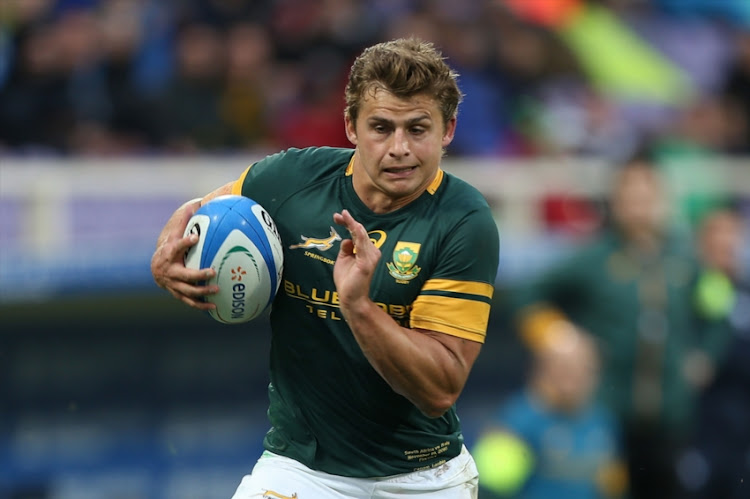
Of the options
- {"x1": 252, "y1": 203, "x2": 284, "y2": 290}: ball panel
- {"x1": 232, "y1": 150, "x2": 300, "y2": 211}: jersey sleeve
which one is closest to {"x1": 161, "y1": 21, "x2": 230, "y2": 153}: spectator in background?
{"x1": 232, "y1": 150, "x2": 300, "y2": 211}: jersey sleeve

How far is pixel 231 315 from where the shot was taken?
187 inches

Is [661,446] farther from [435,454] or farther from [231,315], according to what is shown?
[231,315]

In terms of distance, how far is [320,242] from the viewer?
481 cm

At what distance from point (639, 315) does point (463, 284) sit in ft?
14.3

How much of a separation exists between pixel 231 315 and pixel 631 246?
4651mm

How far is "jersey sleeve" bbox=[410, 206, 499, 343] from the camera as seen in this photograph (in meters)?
4.55

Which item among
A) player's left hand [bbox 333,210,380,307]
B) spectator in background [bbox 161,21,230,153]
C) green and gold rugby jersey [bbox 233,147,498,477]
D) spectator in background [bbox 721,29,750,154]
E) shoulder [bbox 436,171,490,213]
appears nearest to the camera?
player's left hand [bbox 333,210,380,307]

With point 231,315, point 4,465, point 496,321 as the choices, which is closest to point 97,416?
point 4,465

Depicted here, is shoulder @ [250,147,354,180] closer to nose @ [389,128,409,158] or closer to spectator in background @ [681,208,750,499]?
nose @ [389,128,409,158]

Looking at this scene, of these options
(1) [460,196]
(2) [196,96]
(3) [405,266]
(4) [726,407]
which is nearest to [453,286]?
(3) [405,266]

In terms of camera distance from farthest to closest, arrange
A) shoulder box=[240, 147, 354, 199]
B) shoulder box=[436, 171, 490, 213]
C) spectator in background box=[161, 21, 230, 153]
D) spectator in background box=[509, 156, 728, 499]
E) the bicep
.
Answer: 1. spectator in background box=[161, 21, 230, 153]
2. spectator in background box=[509, 156, 728, 499]
3. shoulder box=[240, 147, 354, 199]
4. shoulder box=[436, 171, 490, 213]
5. the bicep

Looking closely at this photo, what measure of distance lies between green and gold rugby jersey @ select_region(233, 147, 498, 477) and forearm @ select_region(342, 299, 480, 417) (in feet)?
0.43

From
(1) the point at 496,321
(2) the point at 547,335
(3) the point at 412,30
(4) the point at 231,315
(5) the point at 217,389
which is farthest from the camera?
(3) the point at 412,30

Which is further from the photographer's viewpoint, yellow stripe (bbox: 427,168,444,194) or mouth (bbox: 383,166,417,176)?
yellow stripe (bbox: 427,168,444,194)
